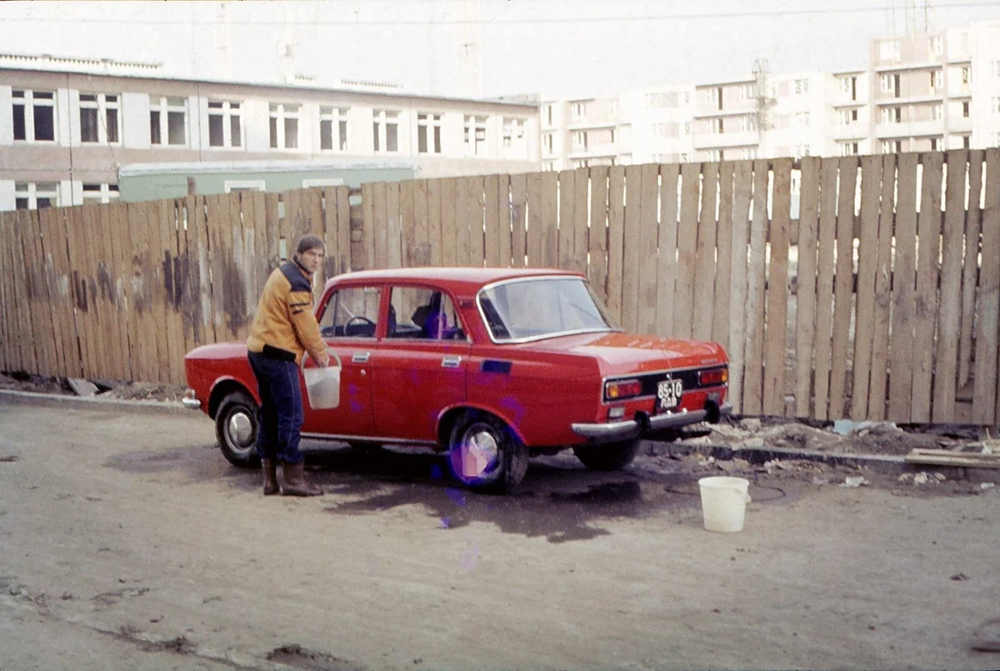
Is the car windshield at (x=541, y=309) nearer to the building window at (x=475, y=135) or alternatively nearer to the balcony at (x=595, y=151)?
the building window at (x=475, y=135)

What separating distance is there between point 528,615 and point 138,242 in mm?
11767

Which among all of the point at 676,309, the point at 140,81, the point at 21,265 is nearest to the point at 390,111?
the point at 140,81

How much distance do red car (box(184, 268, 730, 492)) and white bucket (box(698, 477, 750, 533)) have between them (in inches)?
31.5

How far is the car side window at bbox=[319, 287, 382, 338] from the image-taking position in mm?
9633

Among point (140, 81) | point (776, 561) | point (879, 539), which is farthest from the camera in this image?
point (140, 81)

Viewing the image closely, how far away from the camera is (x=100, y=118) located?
52094 millimetres

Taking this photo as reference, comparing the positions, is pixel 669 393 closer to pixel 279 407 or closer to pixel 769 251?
pixel 769 251

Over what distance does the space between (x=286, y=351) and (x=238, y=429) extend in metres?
1.81

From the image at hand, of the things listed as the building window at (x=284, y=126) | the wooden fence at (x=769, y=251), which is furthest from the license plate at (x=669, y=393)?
the building window at (x=284, y=126)

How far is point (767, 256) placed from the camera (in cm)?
1060

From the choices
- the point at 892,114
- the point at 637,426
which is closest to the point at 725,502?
the point at 637,426

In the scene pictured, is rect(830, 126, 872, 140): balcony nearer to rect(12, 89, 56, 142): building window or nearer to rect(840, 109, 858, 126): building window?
rect(840, 109, 858, 126): building window

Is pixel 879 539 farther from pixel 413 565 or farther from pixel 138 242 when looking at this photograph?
pixel 138 242

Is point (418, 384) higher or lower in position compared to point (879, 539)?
higher
